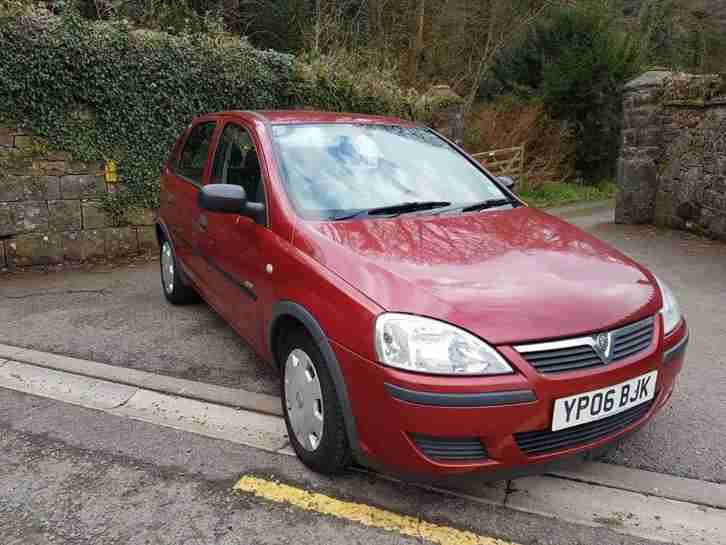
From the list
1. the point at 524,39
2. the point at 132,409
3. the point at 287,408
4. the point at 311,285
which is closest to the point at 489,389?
the point at 311,285

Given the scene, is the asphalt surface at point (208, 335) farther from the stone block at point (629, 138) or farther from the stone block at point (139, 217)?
the stone block at point (629, 138)

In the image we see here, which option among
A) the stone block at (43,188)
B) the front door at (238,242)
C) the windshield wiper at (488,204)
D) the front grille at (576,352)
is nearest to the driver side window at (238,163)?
the front door at (238,242)

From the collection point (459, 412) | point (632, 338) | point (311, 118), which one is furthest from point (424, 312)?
point (311, 118)

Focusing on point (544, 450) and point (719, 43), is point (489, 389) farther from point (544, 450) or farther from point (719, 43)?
point (719, 43)

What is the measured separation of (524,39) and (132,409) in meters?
17.2

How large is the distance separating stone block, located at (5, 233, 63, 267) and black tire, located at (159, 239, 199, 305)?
2086 millimetres

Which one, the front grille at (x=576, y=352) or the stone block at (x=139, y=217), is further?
the stone block at (x=139, y=217)

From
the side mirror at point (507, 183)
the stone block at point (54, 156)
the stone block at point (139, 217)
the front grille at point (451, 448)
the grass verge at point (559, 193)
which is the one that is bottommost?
the grass verge at point (559, 193)

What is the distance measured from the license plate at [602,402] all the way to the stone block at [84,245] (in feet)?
20.7

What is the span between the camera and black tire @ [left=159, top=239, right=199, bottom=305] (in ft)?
17.1

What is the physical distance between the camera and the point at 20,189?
6668 mm

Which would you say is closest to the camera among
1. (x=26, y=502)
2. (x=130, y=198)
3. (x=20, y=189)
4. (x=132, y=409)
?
(x=26, y=502)

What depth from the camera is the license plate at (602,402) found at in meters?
2.29

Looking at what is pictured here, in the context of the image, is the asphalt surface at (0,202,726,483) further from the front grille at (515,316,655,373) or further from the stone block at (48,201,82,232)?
the front grille at (515,316,655,373)
